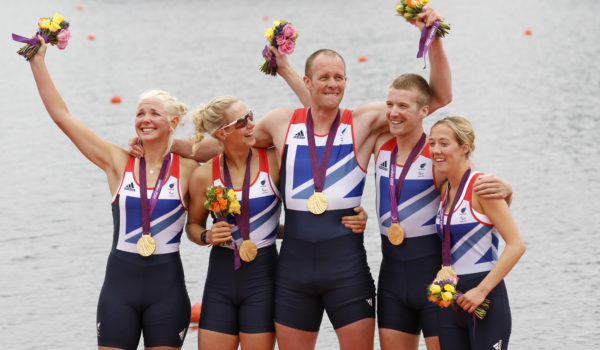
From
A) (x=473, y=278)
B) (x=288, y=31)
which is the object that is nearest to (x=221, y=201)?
(x=288, y=31)

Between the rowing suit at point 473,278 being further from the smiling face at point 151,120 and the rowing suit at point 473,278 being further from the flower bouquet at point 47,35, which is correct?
the flower bouquet at point 47,35

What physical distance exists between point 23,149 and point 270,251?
11.5 meters

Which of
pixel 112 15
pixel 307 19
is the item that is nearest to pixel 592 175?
pixel 307 19

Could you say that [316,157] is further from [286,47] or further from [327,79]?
[286,47]

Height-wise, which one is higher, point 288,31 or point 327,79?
point 288,31

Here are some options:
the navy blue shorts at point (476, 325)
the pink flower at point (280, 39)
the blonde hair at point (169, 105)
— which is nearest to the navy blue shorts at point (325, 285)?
the navy blue shorts at point (476, 325)

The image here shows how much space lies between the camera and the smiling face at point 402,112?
18.0 feet

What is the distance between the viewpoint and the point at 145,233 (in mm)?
5598

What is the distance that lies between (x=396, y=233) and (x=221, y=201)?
112 cm

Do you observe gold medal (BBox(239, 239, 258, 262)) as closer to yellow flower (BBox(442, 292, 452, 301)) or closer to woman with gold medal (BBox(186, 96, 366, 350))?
woman with gold medal (BBox(186, 96, 366, 350))

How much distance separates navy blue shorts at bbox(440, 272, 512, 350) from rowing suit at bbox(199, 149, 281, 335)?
1160 mm

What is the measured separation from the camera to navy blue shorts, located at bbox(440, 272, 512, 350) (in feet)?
16.8

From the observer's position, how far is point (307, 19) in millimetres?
32719

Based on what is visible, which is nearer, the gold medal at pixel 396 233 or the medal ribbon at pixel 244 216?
the gold medal at pixel 396 233
